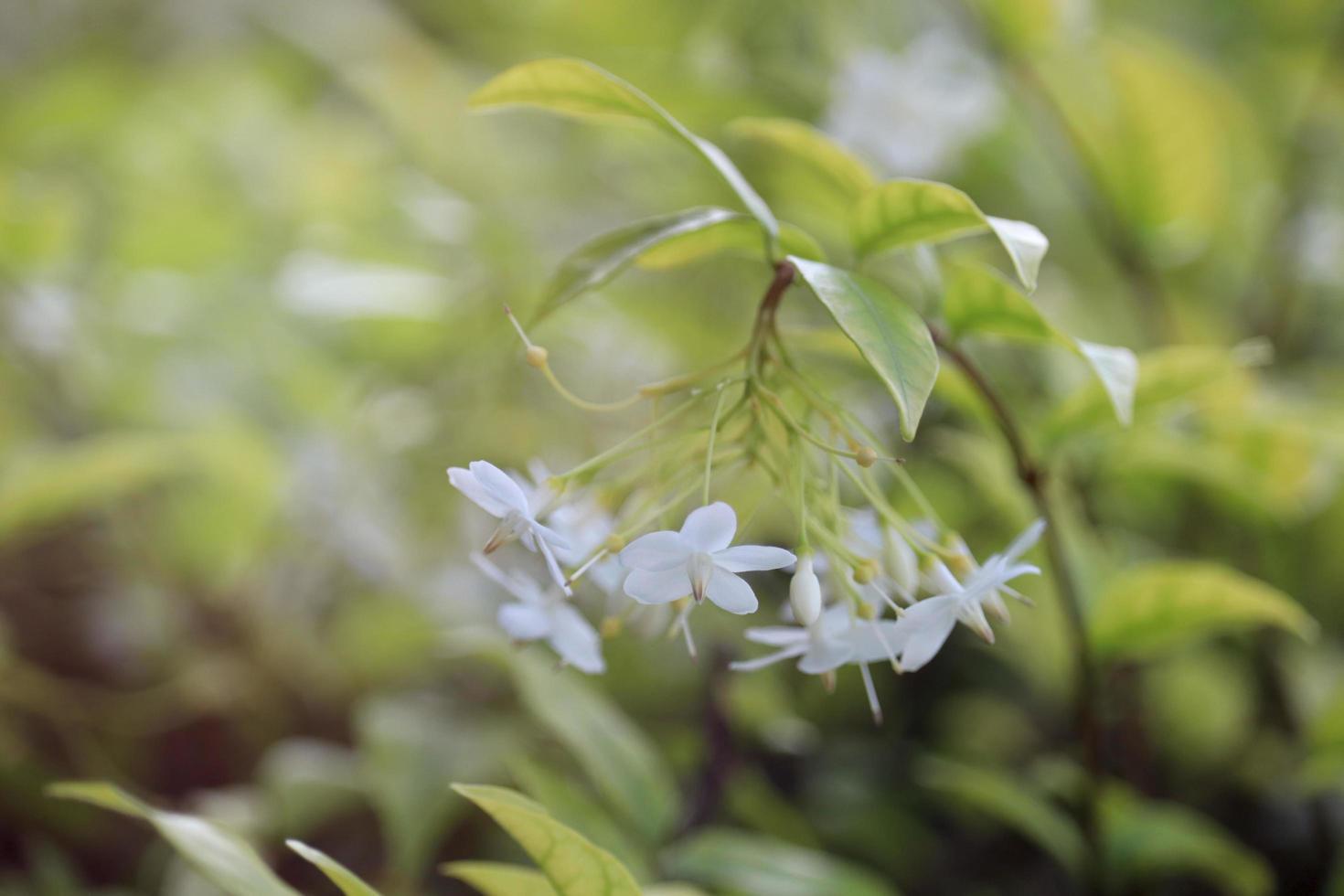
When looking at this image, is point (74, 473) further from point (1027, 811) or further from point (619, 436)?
point (1027, 811)

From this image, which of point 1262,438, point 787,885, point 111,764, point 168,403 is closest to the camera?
point 787,885

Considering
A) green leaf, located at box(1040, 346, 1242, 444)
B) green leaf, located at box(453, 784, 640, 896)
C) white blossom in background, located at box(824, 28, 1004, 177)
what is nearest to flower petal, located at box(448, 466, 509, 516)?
green leaf, located at box(453, 784, 640, 896)

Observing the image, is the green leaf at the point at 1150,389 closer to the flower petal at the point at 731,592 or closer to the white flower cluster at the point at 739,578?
the white flower cluster at the point at 739,578

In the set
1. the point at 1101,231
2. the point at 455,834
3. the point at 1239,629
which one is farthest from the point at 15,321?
the point at 1239,629

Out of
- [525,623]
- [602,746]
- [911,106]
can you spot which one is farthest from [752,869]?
[911,106]

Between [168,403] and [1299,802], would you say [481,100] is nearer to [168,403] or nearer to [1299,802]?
[168,403]

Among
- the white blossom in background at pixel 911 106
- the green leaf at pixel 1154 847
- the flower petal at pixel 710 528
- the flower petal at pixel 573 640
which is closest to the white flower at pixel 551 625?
the flower petal at pixel 573 640

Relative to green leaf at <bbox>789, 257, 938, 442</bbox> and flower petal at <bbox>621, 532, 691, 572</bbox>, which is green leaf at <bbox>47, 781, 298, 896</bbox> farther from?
green leaf at <bbox>789, 257, 938, 442</bbox>
